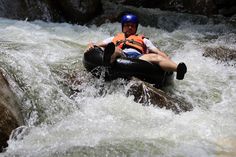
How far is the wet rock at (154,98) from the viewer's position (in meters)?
6.00

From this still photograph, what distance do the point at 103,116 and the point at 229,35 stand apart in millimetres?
6084

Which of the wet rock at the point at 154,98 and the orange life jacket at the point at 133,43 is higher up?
the orange life jacket at the point at 133,43

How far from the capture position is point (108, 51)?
6207 mm

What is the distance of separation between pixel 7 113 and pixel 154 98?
227 centimetres

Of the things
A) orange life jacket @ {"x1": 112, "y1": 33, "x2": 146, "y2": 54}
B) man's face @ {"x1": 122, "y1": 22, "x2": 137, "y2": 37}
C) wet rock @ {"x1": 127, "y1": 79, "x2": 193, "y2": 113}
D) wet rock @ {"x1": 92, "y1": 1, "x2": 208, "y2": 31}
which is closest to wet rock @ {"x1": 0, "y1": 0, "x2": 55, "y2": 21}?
wet rock @ {"x1": 92, "y1": 1, "x2": 208, "y2": 31}

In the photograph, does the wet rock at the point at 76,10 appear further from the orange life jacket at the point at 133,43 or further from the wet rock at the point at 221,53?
the orange life jacket at the point at 133,43

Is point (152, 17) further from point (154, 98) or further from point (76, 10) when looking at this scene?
point (154, 98)

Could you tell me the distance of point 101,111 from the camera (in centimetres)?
564

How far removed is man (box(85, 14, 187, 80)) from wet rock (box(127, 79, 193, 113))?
444 millimetres

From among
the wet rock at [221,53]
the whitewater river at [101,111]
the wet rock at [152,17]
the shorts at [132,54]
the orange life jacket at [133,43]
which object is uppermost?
the wet rock at [152,17]

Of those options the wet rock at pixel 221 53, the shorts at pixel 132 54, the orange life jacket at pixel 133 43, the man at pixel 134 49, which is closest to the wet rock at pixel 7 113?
the man at pixel 134 49

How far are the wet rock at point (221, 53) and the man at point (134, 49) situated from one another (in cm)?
197

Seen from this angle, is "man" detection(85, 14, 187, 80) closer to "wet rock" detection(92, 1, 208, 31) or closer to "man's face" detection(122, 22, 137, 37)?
"man's face" detection(122, 22, 137, 37)

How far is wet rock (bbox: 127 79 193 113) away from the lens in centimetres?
600
